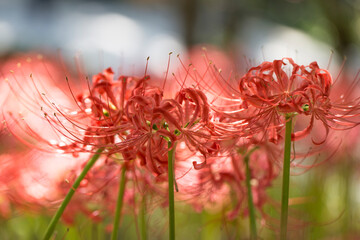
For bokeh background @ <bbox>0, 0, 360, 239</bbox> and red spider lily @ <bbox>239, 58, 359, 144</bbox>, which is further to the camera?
bokeh background @ <bbox>0, 0, 360, 239</bbox>

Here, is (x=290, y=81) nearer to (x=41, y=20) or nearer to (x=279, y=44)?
(x=279, y=44)

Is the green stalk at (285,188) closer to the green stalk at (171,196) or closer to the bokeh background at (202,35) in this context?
the green stalk at (171,196)

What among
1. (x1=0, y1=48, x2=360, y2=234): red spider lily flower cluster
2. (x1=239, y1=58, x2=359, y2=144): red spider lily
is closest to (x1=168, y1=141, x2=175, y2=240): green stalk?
(x1=0, y1=48, x2=360, y2=234): red spider lily flower cluster

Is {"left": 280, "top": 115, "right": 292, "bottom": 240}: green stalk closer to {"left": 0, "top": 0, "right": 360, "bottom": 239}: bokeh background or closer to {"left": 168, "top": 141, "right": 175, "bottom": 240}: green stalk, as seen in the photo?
{"left": 168, "top": 141, "right": 175, "bottom": 240}: green stalk

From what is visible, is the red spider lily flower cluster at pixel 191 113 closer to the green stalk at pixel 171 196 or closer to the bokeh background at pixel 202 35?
the green stalk at pixel 171 196

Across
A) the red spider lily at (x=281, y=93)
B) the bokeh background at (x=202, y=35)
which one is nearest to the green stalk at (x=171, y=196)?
the red spider lily at (x=281, y=93)

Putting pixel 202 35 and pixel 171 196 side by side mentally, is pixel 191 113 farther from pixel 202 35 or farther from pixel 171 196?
pixel 202 35

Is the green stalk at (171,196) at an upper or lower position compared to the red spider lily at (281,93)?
lower

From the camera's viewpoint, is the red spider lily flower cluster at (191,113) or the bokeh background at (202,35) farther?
the bokeh background at (202,35)
